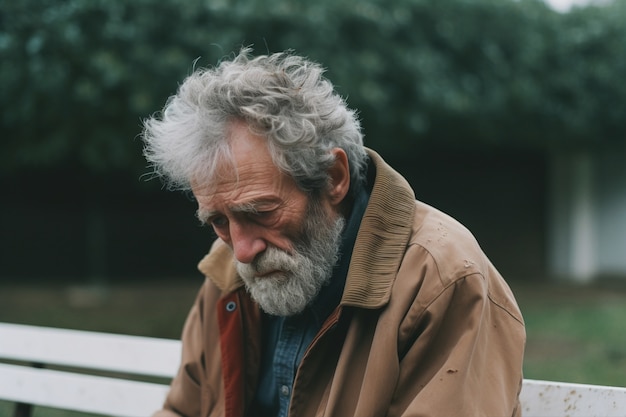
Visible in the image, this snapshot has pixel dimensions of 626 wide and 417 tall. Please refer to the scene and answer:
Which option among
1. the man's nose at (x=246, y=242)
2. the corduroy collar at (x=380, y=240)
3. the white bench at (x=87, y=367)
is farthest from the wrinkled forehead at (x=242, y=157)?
the white bench at (x=87, y=367)

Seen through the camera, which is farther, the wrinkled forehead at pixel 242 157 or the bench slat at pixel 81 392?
the bench slat at pixel 81 392

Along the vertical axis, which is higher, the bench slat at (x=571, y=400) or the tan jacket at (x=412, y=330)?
the tan jacket at (x=412, y=330)

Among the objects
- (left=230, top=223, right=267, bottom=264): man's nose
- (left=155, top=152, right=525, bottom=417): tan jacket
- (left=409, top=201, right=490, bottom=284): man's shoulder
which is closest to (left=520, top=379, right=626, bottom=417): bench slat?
(left=155, top=152, right=525, bottom=417): tan jacket

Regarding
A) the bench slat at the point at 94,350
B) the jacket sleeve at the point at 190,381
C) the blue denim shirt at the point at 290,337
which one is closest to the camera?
the blue denim shirt at the point at 290,337

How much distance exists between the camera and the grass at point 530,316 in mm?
A: 6719

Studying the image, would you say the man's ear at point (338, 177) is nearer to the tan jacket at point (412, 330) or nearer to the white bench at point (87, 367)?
the tan jacket at point (412, 330)

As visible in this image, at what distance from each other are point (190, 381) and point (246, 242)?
0.64 meters

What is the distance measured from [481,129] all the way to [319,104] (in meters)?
9.50

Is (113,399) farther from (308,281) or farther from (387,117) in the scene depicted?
(387,117)

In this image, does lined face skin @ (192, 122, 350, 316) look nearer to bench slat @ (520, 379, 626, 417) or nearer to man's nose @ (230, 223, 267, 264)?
man's nose @ (230, 223, 267, 264)

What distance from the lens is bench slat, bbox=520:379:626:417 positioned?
93.5 inches

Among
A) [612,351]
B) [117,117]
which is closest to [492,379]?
[612,351]

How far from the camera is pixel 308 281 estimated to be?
225 cm

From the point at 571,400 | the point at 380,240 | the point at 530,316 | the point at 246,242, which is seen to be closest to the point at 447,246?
the point at 380,240
